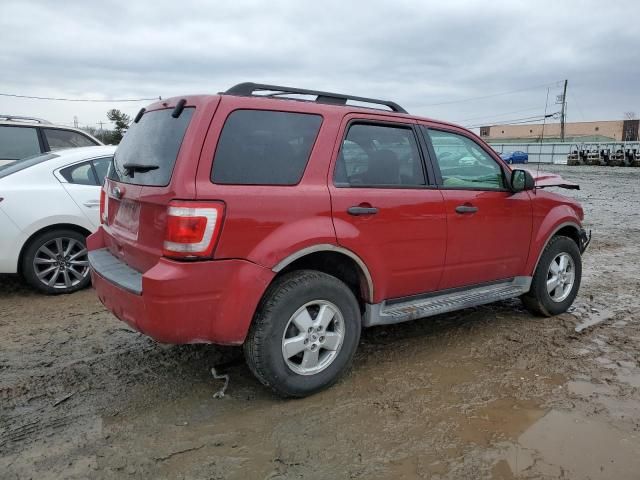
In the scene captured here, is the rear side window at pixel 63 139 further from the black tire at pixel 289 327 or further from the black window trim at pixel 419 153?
the black tire at pixel 289 327

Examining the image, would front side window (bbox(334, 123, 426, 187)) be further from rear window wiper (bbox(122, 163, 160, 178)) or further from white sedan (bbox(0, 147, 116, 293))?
white sedan (bbox(0, 147, 116, 293))

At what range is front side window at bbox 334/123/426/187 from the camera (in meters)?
3.50

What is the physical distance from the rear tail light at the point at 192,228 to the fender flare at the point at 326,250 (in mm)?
429

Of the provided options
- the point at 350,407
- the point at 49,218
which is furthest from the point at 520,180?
the point at 49,218


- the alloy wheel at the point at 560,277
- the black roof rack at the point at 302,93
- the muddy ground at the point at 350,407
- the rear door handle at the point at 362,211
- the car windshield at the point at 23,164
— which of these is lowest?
the muddy ground at the point at 350,407

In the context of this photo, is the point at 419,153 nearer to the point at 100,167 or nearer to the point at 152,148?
the point at 152,148

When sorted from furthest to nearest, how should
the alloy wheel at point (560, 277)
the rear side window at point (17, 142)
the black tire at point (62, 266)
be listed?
the rear side window at point (17, 142) → the black tire at point (62, 266) → the alloy wheel at point (560, 277)

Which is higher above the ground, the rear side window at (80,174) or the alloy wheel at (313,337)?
the rear side window at (80,174)

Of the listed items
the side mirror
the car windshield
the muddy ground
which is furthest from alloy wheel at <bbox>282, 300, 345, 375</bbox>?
the car windshield

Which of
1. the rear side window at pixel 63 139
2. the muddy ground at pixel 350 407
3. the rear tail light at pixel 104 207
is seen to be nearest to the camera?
the muddy ground at pixel 350 407

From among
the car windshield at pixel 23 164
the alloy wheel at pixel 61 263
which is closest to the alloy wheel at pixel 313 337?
the alloy wheel at pixel 61 263

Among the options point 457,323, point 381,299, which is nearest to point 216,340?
point 381,299

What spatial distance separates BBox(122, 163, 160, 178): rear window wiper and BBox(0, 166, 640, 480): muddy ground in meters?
1.41

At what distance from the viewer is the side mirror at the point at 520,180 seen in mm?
4402
